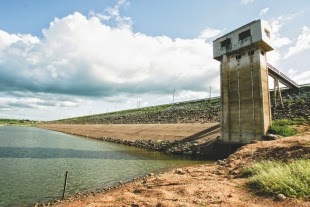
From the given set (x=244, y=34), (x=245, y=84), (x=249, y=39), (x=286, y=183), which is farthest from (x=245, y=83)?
(x=286, y=183)

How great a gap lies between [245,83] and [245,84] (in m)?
0.13

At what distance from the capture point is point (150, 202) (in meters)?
10.8

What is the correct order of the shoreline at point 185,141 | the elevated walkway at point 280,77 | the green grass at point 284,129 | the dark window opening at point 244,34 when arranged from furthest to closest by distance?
the elevated walkway at point 280,77
the shoreline at point 185,141
the dark window opening at point 244,34
the green grass at point 284,129

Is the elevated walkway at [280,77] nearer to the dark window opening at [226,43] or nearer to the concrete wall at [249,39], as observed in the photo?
the concrete wall at [249,39]

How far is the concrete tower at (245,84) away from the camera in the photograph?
101 ft

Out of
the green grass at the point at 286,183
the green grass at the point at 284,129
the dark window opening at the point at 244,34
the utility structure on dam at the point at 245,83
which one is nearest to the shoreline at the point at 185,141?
the utility structure on dam at the point at 245,83

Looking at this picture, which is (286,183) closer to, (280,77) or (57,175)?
(57,175)

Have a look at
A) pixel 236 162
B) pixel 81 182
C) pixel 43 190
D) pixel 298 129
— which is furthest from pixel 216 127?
pixel 43 190

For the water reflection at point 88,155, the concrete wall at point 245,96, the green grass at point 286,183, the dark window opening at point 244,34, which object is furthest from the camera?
the dark window opening at point 244,34

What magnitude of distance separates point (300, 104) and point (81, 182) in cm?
3622

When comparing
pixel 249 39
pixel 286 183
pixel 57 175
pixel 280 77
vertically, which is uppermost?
pixel 249 39

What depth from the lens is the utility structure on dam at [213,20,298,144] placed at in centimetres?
3064

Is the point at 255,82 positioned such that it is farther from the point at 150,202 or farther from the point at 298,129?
the point at 150,202

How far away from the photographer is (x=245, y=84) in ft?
107
